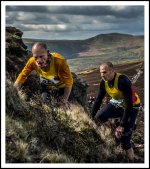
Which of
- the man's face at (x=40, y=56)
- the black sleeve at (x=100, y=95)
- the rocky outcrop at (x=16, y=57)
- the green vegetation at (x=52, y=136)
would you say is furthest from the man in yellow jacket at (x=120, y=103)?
the rocky outcrop at (x=16, y=57)

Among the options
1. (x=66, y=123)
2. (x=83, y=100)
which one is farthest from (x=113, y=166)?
(x=83, y=100)

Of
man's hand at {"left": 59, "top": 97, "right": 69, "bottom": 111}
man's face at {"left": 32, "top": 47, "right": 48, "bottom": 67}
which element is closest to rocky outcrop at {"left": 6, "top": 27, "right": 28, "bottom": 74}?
man's hand at {"left": 59, "top": 97, "right": 69, "bottom": 111}

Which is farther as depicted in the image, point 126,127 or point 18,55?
point 18,55

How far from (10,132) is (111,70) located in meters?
2.96

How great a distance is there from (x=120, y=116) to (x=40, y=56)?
A: 2767mm

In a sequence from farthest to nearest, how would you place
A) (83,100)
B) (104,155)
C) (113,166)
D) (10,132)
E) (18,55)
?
(83,100) → (18,55) → (104,155) → (10,132) → (113,166)

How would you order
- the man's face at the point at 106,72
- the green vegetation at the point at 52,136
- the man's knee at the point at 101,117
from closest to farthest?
the green vegetation at the point at 52,136, the man's face at the point at 106,72, the man's knee at the point at 101,117

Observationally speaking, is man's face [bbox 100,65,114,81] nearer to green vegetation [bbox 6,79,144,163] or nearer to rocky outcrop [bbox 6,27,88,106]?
green vegetation [bbox 6,79,144,163]

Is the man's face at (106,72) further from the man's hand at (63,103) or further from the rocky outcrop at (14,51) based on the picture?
the rocky outcrop at (14,51)

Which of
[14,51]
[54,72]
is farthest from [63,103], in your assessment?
[14,51]

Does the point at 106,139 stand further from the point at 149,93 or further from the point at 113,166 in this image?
the point at 113,166

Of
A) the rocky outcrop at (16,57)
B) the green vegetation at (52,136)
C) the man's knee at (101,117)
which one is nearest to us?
the green vegetation at (52,136)

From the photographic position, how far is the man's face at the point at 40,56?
8.09m

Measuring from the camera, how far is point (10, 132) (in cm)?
661
